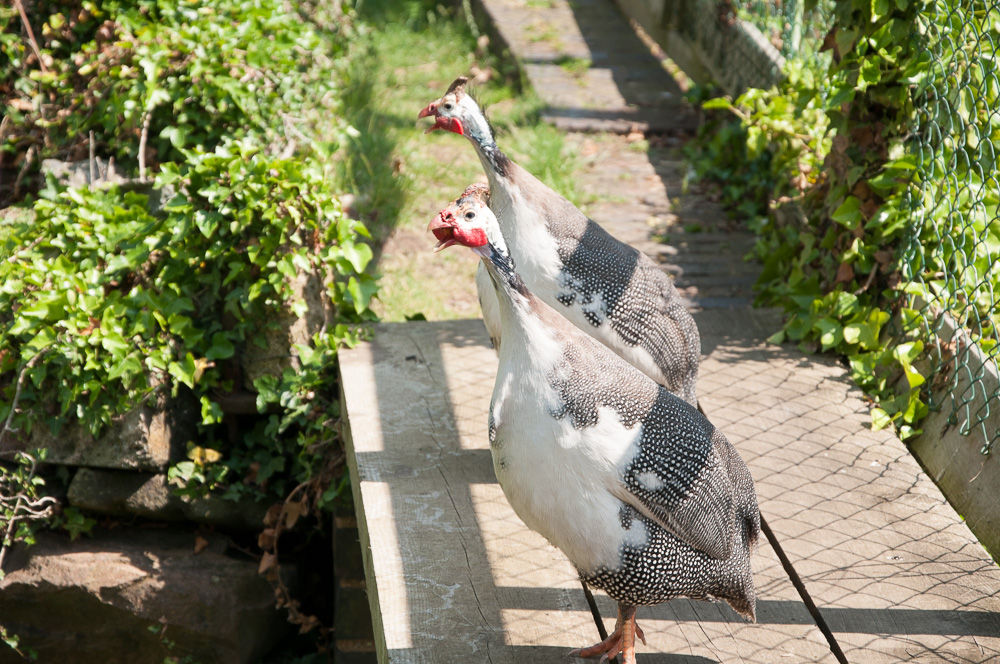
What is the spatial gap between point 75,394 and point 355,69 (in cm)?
400

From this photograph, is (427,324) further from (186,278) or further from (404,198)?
(404,198)

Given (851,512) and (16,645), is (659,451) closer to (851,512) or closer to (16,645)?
(851,512)

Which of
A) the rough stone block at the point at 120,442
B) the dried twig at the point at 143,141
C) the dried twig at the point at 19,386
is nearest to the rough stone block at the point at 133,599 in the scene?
the rough stone block at the point at 120,442

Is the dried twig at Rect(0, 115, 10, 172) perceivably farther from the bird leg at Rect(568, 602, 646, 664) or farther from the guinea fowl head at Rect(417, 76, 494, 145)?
the bird leg at Rect(568, 602, 646, 664)

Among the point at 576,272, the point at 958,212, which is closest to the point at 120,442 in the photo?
the point at 576,272

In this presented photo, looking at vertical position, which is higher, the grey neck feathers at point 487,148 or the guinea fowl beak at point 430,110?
the guinea fowl beak at point 430,110

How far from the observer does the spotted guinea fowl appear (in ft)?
7.68

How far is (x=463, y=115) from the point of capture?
3.14 meters

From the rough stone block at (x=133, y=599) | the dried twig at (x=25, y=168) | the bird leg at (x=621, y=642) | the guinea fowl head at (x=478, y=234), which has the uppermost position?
the guinea fowl head at (x=478, y=234)

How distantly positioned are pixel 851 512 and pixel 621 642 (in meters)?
1.08

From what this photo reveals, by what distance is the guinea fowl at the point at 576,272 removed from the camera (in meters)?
3.03

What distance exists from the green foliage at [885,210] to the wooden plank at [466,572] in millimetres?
1222

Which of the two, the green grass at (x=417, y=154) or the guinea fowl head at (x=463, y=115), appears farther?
the green grass at (x=417, y=154)

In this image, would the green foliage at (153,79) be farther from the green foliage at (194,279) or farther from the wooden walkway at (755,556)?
the wooden walkway at (755,556)
